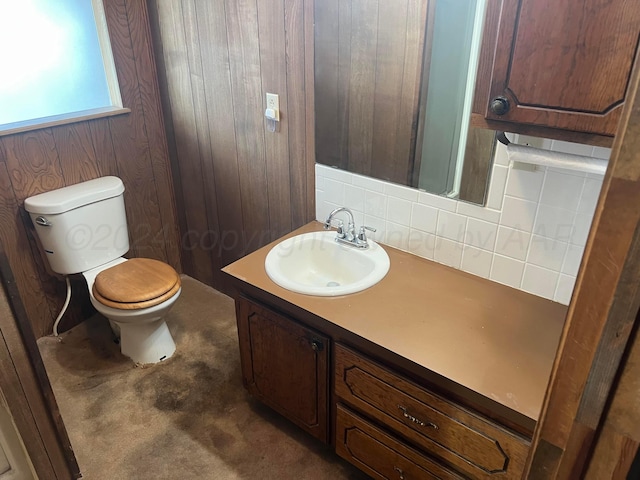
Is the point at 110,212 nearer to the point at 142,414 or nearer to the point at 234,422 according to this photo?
the point at 142,414

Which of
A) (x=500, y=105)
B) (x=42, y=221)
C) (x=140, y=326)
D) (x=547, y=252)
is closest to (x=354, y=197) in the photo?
(x=547, y=252)

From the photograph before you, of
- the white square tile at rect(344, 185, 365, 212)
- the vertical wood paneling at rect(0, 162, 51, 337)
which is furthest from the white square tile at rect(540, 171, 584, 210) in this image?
the vertical wood paneling at rect(0, 162, 51, 337)

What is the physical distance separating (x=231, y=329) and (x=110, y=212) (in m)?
0.85

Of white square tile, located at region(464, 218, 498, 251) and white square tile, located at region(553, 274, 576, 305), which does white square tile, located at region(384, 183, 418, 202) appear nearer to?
white square tile, located at region(464, 218, 498, 251)

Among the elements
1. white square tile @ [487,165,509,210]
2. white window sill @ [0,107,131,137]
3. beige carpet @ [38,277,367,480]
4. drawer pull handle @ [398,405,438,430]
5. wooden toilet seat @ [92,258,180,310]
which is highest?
white window sill @ [0,107,131,137]

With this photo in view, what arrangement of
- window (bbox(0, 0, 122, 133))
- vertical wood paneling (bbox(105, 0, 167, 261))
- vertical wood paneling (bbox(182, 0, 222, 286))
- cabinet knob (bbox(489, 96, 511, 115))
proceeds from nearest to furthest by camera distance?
cabinet knob (bbox(489, 96, 511, 115))
window (bbox(0, 0, 122, 133))
vertical wood paneling (bbox(182, 0, 222, 286))
vertical wood paneling (bbox(105, 0, 167, 261))

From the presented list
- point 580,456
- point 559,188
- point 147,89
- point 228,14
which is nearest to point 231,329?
point 147,89

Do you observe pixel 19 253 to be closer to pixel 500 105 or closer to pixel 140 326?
pixel 140 326

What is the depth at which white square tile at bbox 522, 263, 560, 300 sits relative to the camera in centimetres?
152

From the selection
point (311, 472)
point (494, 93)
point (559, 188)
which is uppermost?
point (494, 93)

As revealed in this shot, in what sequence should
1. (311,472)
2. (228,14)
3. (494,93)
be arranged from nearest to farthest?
(494,93) → (311,472) → (228,14)

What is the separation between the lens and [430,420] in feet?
4.47

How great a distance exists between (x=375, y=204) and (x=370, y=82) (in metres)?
0.45

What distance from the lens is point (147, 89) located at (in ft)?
8.13
